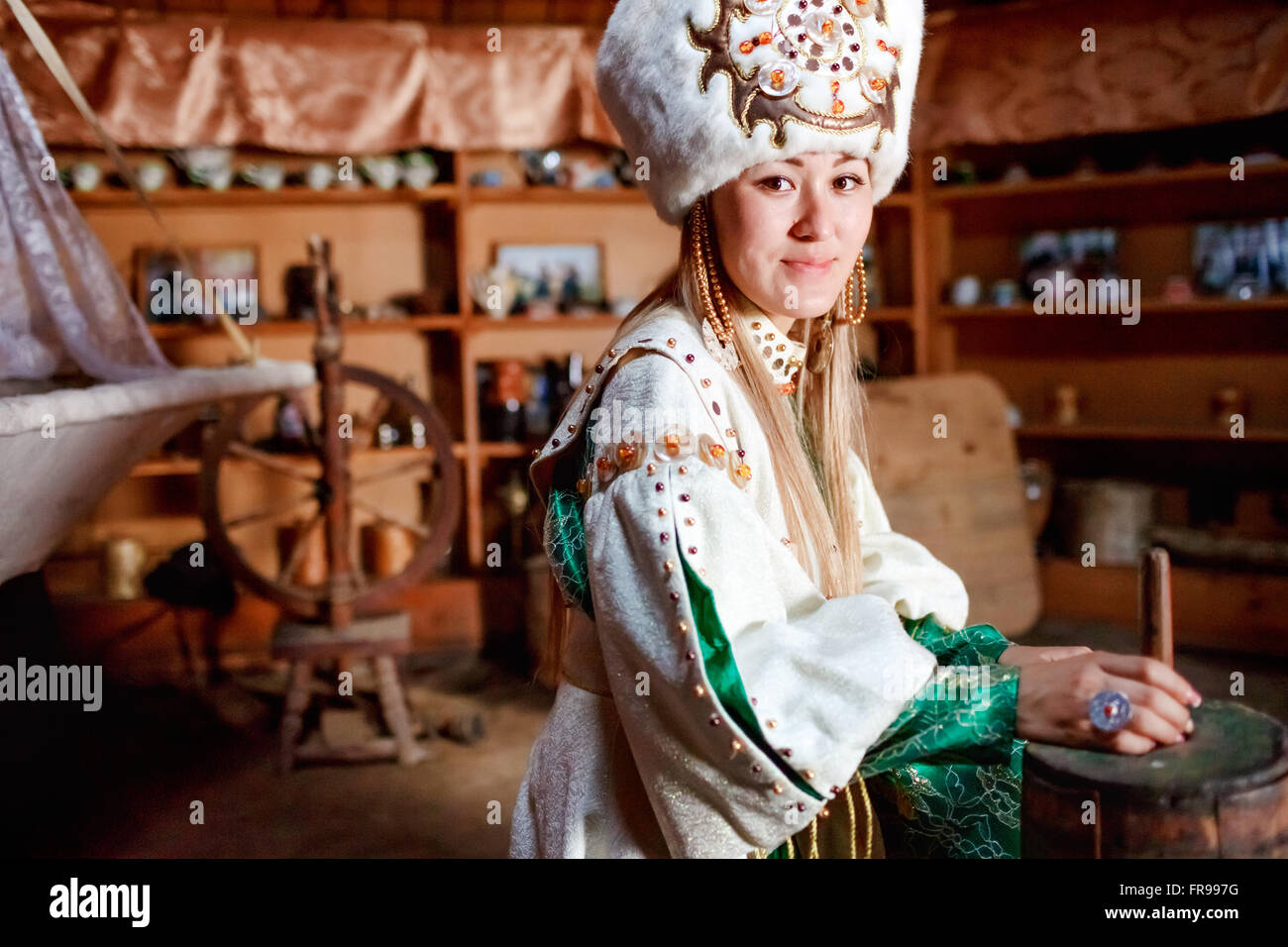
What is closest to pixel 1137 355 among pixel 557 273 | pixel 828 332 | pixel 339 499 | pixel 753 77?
pixel 557 273

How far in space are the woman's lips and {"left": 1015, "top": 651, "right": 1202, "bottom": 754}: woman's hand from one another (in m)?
0.41

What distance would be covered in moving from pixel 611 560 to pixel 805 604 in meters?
0.18

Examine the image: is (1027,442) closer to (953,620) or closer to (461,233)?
(461,233)

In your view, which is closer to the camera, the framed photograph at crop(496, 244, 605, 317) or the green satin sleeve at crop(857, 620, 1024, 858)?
the green satin sleeve at crop(857, 620, 1024, 858)

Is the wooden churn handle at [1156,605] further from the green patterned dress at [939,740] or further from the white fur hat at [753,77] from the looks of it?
the white fur hat at [753,77]

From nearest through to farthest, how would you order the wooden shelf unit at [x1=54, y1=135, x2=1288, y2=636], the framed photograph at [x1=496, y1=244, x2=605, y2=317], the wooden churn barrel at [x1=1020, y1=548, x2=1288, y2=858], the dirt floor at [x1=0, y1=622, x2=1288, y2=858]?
the wooden churn barrel at [x1=1020, y1=548, x2=1288, y2=858], the dirt floor at [x1=0, y1=622, x2=1288, y2=858], the wooden shelf unit at [x1=54, y1=135, x2=1288, y2=636], the framed photograph at [x1=496, y1=244, x2=605, y2=317]

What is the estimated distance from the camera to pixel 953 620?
129cm

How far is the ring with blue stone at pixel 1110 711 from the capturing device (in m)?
0.89

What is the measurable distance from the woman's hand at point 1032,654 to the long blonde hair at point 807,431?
16 cm

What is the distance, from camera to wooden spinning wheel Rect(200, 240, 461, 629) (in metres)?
3.26

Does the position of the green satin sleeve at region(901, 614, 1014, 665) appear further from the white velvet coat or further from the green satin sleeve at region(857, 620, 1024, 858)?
the white velvet coat

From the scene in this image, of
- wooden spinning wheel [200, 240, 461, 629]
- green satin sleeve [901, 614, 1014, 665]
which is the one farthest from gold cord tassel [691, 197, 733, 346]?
wooden spinning wheel [200, 240, 461, 629]

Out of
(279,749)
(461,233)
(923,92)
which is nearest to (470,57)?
(461,233)
